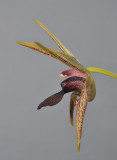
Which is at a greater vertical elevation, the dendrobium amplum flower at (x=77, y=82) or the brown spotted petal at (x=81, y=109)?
the dendrobium amplum flower at (x=77, y=82)

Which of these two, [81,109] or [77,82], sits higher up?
[77,82]

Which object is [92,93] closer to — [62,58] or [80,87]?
[80,87]

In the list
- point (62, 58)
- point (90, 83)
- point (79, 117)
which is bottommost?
point (79, 117)

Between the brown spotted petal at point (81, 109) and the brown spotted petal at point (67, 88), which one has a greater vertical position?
the brown spotted petal at point (67, 88)

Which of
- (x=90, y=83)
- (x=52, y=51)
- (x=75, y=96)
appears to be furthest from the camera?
(x=75, y=96)

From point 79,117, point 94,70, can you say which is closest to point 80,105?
point 79,117

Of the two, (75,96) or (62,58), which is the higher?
(62,58)

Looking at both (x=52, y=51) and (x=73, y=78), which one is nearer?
(x=52, y=51)

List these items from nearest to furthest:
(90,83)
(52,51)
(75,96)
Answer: (52,51), (90,83), (75,96)

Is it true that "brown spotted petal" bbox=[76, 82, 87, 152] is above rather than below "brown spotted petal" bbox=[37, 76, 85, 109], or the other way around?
below

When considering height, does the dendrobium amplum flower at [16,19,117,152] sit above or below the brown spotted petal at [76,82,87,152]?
above
